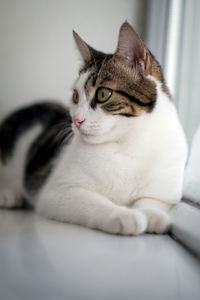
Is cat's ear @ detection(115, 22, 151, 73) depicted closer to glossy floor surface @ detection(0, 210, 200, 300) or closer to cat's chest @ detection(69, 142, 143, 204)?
cat's chest @ detection(69, 142, 143, 204)

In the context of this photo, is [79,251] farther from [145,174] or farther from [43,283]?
[145,174]

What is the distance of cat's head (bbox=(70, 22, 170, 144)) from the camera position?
1.02 m

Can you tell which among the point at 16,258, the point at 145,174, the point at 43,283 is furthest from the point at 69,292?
the point at 145,174

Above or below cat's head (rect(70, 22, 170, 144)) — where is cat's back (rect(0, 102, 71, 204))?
below

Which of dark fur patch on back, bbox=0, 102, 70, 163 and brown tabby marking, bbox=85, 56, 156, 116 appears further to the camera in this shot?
dark fur patch on back, bbox=0, 102, 70, 163

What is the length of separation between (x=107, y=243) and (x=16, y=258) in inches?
9.2

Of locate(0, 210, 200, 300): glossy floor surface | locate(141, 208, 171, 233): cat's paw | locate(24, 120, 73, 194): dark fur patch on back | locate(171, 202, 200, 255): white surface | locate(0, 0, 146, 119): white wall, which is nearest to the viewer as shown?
locate(0, 210, 200, 300): glossy floor surface

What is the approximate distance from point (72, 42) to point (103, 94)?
0.65 metres

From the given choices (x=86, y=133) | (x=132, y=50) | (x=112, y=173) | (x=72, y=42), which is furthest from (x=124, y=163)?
(x=72, y=42)

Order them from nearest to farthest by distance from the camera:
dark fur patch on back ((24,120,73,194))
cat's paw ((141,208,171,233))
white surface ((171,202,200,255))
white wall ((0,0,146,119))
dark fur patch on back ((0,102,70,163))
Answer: white surface ((171,202,200,255)) < cat's paw ((141,208,171,233)) < white wall ((0,0,146,119)) < dark fur patch on back ((24,120,73,194)) < dark fur patch on back ((0,102,70,163))

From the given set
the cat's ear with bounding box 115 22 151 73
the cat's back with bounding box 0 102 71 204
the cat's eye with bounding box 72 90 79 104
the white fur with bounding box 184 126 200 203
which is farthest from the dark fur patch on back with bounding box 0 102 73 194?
the white fur with bounding box 184 126 200 203

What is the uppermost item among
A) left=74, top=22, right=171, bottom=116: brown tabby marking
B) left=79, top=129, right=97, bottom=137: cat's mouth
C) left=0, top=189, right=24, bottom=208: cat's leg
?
left=74, top=22, right=171, bottom=116: brown tabby marking

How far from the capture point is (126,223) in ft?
2.75

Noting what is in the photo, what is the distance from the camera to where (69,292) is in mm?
530
